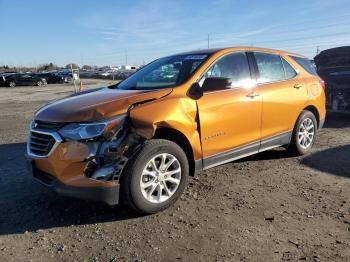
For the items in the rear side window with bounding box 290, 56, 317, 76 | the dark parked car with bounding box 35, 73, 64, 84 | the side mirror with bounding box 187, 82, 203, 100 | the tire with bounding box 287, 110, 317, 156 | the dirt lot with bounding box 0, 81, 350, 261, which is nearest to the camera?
the dirt lot with bounding box 0, 81, 350, 261

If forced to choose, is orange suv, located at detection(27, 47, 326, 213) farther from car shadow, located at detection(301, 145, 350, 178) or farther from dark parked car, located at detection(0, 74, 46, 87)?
dark parked car, located at detection(0, 74, 46, 87)

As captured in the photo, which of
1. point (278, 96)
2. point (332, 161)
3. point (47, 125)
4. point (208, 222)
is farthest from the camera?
point (332, 161)

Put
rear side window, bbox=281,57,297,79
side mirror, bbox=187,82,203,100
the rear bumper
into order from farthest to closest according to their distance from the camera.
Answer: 1. rear side window, bbox=281,57,297,79
2. side mirror, bbox=187,82,203,100
3. the rear bumper

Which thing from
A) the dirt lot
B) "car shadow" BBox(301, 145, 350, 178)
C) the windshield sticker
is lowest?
the dirt lot

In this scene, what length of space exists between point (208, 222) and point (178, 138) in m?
1.02

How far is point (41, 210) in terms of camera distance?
4.36 meters

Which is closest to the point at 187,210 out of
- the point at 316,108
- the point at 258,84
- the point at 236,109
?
the point at 236,109

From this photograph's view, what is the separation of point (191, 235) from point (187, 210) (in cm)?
59

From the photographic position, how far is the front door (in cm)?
459

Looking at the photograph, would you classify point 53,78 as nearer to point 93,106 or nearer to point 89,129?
point 93,106

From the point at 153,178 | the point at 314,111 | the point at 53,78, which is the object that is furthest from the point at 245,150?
the point at 53,78

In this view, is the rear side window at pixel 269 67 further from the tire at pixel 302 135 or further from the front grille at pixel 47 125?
the front grille at pixel 47 125

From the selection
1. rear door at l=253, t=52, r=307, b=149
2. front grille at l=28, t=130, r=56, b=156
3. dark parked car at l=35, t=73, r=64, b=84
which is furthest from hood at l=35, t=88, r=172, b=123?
dark parked car at l=35, t=73, r=64, b=84

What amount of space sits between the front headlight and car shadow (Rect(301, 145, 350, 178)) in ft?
11.1
